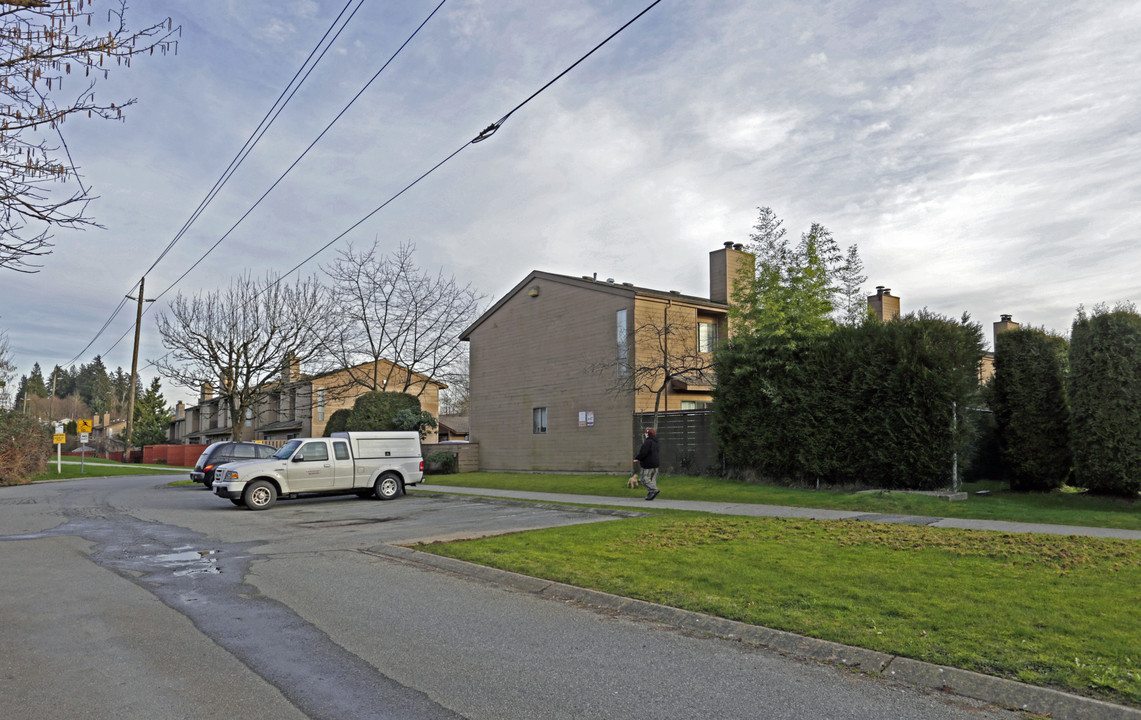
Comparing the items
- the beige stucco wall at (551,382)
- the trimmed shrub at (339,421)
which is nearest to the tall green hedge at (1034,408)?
Result: the beige stucco wall at (551,382)

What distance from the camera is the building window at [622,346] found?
91.9ft

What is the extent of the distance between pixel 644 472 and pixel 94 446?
109 meters

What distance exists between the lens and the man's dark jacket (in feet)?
61.5

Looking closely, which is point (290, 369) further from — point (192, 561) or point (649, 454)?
point (192, 561)

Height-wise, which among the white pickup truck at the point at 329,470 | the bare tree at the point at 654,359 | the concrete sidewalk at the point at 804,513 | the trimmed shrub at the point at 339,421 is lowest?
the concrete sidewalk at the point at 804,513

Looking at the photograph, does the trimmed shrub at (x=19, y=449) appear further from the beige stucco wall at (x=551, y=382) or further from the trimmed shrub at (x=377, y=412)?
the beige stucco wall at (x=551, y=382)

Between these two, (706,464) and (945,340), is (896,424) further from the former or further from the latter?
(706,464)

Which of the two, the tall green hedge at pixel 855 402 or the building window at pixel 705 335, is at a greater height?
the building window at pixel 705 335

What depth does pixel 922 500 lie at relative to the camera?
16.0 m

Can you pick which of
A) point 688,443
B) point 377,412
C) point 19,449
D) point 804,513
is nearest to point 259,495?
point 688,443

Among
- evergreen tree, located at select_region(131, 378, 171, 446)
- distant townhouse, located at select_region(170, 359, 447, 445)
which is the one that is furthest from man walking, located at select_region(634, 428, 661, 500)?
evergreen tree, located at select_region(131, 378, 171, 446)

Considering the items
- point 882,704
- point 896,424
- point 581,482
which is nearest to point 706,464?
point 581,482

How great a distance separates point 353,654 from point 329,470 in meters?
14.8

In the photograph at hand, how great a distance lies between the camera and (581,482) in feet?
78.5
